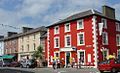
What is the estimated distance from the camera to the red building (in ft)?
135

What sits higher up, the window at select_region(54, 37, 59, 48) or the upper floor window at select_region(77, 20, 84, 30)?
the upper floor window at select_region(77, 20, 84, 30)

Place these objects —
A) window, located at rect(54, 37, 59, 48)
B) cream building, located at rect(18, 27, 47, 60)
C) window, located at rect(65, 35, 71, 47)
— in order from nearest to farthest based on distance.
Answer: window, located at rect(65, 35, 71, 47) < window, located at rect(54, 37, 59, 48) < cream building, located at rect(18, 27, 47, 60)

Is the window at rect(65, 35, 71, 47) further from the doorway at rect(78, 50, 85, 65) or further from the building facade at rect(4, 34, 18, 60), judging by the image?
the building facade at rect(4, 34, 18, 60)

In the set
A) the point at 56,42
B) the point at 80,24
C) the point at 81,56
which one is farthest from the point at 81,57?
the point at 56,42

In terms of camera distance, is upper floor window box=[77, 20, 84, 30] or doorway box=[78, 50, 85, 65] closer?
doorway box=[78, 50, 85, 65]

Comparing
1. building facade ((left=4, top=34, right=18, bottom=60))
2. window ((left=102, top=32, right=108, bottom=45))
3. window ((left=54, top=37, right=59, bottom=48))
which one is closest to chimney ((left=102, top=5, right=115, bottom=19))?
window ((left=102, top=32, right=108, bottom=45))

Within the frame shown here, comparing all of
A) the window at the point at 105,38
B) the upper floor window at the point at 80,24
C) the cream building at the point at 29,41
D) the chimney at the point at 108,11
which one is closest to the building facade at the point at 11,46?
the cream building at the point at 29,41

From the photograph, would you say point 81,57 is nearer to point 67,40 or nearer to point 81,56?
point 81,56

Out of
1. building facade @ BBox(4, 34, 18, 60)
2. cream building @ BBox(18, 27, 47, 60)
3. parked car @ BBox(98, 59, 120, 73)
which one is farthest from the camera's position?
building facade @ BBox(4, 34, 18, 60)

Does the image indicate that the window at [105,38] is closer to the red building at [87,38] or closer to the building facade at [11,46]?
the red building at [87,38]

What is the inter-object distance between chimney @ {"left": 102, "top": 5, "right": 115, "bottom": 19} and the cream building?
18637mm

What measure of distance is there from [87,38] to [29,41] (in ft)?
86.8

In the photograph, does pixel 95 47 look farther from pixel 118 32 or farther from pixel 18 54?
pixel 18 54

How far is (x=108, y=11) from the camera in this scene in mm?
45562
